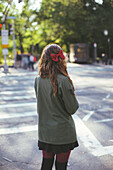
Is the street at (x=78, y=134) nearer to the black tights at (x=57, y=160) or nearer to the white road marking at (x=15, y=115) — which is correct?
the white road marking at (x=15, y=115)

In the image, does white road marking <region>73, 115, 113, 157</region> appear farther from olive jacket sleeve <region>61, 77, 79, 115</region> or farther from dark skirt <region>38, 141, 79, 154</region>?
olive jacket sleeve <region>61, 77, 79, 115</region>

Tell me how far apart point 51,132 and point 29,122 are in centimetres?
440

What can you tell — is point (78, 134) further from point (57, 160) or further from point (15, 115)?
point (57, 160)

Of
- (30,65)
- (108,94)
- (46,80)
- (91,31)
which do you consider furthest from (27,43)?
(46,80)

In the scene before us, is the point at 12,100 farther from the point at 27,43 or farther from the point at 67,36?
the point at 27,43

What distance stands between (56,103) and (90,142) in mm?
2910

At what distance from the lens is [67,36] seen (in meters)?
52.1

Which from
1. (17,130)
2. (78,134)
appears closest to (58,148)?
(78,134)

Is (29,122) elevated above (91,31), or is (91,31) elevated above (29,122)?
(91,31)

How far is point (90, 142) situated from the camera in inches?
217

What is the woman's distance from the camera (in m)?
2.82

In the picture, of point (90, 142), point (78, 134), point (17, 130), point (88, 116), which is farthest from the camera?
point (88, 116)

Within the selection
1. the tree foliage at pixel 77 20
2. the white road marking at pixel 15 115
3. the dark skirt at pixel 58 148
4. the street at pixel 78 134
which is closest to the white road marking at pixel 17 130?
the street at pixel 78 134

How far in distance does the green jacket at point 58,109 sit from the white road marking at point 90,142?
7.09 feet
